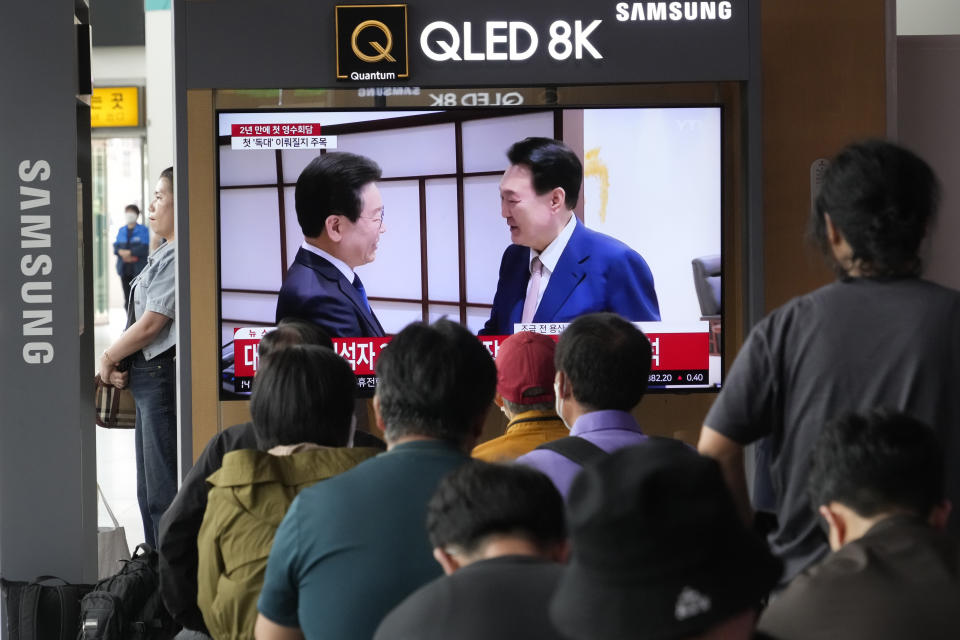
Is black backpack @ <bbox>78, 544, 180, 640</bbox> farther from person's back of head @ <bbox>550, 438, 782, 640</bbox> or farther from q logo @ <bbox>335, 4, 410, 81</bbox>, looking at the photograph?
person's back of head @ <bbox>550, 438, 782, 640</bbox>

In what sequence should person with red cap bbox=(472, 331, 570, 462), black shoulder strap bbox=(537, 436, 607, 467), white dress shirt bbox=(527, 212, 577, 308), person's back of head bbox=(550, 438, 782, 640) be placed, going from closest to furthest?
person's back of head bbox=(550, 438, 782, 640)
black shoulder strap bbox=(537, 436, 607, 467)
person with red cap bbox=(472, 331, 570, 462)
white dress shirt bbox=(527, 212, 577, 308)

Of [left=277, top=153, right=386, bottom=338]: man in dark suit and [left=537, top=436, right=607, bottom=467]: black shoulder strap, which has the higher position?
[left=277, top=153, right=386, bottom=338]: man in dark suit

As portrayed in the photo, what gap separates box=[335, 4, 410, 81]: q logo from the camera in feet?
13.8

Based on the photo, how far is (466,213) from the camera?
4.42 metres

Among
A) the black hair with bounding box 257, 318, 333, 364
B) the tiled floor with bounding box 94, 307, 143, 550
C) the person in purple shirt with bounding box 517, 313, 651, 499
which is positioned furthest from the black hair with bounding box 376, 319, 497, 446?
the tiled floor with bounding box 94, 307, 143, 550

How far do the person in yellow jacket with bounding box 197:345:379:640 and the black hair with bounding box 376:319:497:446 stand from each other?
8.6 inches

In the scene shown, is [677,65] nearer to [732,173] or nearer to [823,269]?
[732,173]

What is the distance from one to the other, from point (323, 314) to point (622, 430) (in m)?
2.29

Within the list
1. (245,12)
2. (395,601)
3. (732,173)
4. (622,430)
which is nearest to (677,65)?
(732,173)

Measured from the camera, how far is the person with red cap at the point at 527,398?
8.58 feet

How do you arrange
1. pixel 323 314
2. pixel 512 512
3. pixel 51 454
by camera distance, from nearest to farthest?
pixel 512 512, pixel 51 454, pixel 323 314

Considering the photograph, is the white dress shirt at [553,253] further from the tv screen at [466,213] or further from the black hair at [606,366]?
the black hair at [606,366]

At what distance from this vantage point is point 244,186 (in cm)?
435

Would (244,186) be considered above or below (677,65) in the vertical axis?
below
